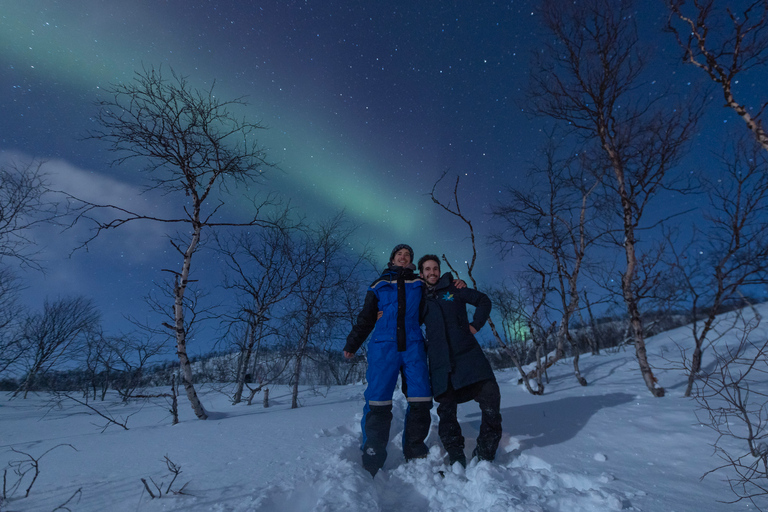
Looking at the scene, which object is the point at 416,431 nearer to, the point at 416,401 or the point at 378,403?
the point at 416,401

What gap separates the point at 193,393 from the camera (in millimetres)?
4711

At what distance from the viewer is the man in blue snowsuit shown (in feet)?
8.90

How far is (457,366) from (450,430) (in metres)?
0.56

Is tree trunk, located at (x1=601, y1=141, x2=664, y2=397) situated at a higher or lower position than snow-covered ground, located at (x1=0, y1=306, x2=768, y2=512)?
higher

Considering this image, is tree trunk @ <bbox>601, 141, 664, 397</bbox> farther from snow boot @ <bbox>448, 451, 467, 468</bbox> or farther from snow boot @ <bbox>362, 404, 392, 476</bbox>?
snow boot @ <bbox>362, 404, 392, 476</bbox>

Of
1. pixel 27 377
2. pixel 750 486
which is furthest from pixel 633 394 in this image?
pixel 27 377

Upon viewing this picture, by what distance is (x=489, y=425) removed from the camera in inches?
102

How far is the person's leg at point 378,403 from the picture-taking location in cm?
257

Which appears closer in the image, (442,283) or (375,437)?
(375,437)

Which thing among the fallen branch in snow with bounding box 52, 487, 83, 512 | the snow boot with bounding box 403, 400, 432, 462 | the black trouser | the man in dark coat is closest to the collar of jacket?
the man in dark coat

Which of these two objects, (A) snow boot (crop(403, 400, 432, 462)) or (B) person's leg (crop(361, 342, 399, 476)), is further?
(A) snow boot (crop(403, 400, 432, 462))

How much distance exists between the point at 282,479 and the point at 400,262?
2327 millimetres

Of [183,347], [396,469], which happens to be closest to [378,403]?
[396,469]

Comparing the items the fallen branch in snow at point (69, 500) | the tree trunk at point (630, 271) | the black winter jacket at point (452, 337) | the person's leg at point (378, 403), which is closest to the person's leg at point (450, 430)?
the black winter jacket at point (452, 337)
